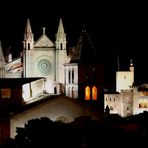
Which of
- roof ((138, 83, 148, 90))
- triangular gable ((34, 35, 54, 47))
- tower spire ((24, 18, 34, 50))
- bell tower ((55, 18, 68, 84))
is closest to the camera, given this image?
triangular gable ((34, 35, 54, 47))

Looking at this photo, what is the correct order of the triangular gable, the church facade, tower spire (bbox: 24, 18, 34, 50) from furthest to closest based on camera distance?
the church facade, tower spire (bbox: 24, 18, 34, 50), the triangular gable

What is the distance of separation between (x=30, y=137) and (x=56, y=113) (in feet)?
32.2

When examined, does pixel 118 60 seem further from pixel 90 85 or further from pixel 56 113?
pixel 56 113

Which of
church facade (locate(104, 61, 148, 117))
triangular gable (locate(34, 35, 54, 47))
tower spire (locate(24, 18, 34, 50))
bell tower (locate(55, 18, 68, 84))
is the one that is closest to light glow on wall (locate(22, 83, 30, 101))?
bell tower (locate(55, 18, 68, 84))

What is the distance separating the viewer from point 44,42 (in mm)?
74438

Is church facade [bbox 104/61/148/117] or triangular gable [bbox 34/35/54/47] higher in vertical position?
triangular gable [bbox 34/35/54/47]

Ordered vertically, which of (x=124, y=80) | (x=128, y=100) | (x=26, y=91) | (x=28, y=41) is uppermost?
(x=28, y=41)

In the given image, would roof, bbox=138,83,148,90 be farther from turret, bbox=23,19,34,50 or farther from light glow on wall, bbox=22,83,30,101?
light glow on wall, bbox=22,83,30,101

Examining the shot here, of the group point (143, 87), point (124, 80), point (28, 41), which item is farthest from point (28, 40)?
point (143, 87)

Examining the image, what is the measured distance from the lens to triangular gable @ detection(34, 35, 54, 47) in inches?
2908

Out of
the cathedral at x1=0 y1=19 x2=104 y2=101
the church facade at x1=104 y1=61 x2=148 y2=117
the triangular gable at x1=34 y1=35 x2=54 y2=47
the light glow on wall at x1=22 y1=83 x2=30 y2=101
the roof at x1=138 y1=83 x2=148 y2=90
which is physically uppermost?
the triangular gable at x1=34 y1=35 x2=54 y2=47

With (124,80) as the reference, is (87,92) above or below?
below

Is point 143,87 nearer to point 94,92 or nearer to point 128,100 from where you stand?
point 128,100

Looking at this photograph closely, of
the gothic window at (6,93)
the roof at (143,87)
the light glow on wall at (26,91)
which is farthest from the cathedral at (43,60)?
the gothic window at (6,93)
